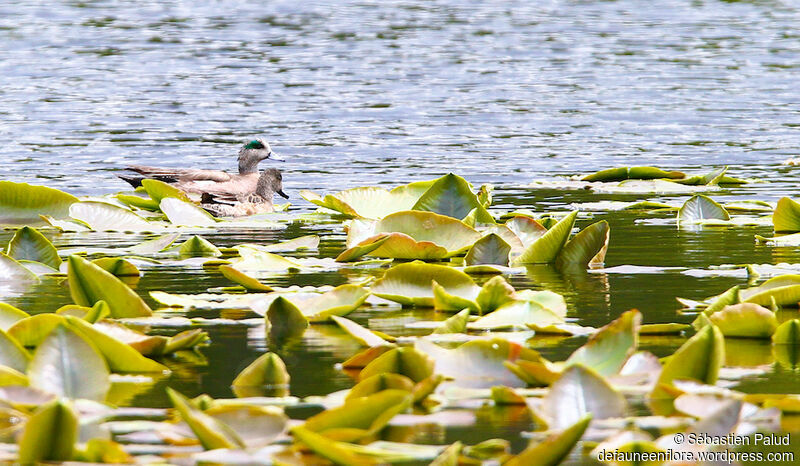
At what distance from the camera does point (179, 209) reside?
8.86 meters

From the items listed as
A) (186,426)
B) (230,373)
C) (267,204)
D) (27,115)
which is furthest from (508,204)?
(27,115)

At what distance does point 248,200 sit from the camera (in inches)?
419

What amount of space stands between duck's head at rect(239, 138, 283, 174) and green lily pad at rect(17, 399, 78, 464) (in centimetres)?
956

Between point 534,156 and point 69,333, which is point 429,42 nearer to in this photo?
point 534,156

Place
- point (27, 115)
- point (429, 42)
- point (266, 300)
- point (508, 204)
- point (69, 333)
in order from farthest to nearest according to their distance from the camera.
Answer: point (429, 42) → point (27, 115) → point (508, 204) → point (266, 300) → point (69, 333)

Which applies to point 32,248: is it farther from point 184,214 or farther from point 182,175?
point 182,175

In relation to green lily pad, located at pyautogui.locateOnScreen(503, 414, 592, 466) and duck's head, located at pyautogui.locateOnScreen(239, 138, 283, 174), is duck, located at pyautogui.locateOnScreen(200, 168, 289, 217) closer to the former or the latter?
duck's head, located at pyautogui.locateOnScreen(239, 138, 283, 174)

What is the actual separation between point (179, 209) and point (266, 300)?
12.8 feet

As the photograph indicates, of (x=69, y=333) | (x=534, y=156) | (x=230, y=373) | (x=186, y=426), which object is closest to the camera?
(x=186, y=426)

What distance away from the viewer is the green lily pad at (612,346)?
3.82 meters

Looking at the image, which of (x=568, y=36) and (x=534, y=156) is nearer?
(x=534, y=156)

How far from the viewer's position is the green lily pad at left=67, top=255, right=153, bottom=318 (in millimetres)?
4773

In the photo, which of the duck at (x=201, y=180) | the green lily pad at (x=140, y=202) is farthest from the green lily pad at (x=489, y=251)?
the duck at (x=201, y=180)

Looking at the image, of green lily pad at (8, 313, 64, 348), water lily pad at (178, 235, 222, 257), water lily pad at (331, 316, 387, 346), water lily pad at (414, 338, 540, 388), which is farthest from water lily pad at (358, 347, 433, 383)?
water lily pad at (178, 235, 222, 257)
